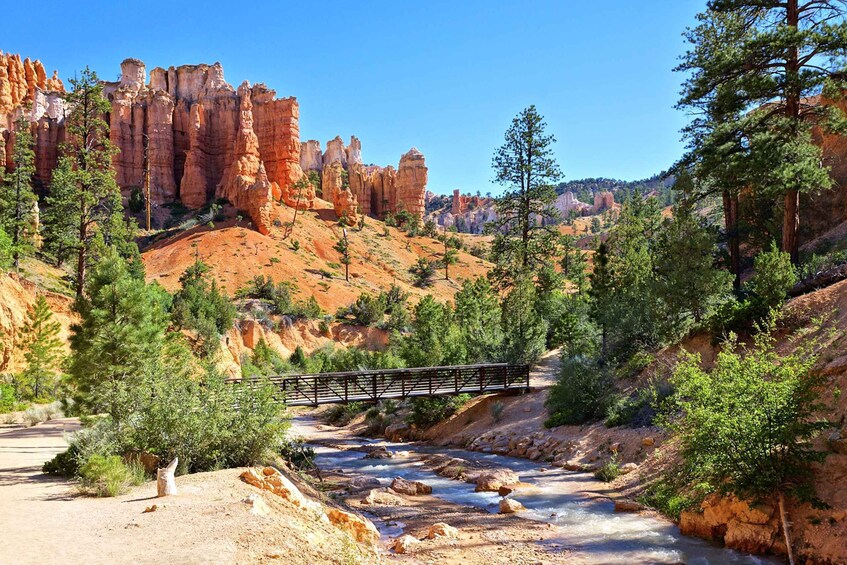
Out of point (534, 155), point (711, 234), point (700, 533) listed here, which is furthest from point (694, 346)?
point (534, 155)

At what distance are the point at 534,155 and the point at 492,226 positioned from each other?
5401 mm

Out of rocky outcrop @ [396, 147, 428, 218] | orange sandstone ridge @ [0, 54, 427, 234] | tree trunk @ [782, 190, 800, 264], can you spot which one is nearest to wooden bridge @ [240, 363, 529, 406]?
tree trunk @ [782, 190, 800, 264]

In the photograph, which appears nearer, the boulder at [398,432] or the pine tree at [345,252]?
the boulder at [398,432]

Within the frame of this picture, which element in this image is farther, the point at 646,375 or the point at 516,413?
the point at 516,413

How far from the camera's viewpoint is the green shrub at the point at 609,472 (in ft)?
52.6

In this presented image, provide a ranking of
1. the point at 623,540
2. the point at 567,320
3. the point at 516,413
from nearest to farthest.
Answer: the point at 623,540 → the point at 516,413 → the point at 567,320

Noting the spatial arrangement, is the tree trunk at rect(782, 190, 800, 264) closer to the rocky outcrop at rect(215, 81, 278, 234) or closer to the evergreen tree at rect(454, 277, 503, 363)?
the evergreen tree at rect(454, 277, 503, 363)

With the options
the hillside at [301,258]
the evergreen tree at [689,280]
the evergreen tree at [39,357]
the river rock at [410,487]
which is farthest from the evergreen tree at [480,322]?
the hillside at [301,258]

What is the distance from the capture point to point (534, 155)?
118 feet

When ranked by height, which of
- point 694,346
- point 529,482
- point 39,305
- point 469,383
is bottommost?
point 529,482

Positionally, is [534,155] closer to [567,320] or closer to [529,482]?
[567,320]

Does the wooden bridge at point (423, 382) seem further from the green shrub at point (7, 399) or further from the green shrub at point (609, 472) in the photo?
the green shrub at point (7, 399)

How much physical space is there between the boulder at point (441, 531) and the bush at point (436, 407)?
15978 mm

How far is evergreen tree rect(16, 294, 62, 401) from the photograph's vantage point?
1125 inches
